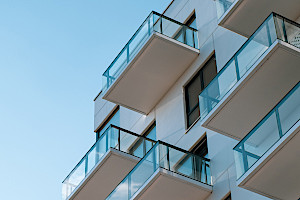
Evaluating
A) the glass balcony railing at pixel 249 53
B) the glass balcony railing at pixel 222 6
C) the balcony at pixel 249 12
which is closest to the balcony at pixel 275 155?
the glass balcony railing at pixel 249 53

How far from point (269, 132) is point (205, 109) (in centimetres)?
283

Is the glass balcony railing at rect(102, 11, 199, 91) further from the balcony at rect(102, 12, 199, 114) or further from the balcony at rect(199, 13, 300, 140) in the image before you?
the balcony at rect(199, 13, 300, 140)

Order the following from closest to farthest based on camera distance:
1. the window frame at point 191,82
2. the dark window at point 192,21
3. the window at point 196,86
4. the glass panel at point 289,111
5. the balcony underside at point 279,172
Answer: the balcony underside at point 279,172 → the glass panel at point 289,111 → the window at point 196,86 → the window frame at point 191,82 → the dark window at point 192,21

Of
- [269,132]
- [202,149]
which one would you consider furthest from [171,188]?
[269,132]

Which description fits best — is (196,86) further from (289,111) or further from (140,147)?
(289,111)

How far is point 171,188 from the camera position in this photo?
18266mm

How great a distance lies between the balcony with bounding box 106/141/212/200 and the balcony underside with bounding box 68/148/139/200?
1848 mm

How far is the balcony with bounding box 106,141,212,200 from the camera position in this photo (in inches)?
716

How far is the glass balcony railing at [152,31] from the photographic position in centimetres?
2142

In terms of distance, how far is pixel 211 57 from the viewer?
20.8 meters

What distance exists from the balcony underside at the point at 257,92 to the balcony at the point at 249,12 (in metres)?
1.83

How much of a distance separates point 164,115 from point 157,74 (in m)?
1.07

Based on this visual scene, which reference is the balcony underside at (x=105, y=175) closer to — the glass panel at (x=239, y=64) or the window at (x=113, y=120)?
the glass panel at (x=239, y=64)

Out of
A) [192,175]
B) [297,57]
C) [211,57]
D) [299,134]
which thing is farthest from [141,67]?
[299,134]
